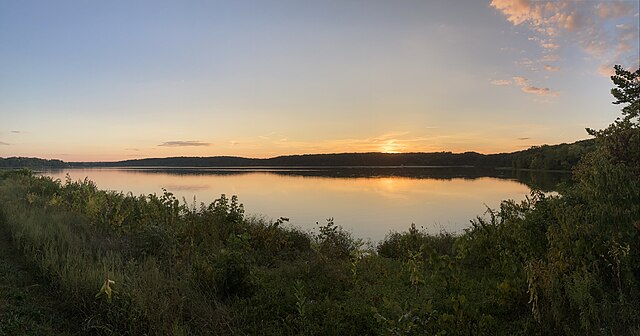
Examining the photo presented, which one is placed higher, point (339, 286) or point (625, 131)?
point (625, 131)

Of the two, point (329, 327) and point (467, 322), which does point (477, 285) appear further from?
point (329, 327)

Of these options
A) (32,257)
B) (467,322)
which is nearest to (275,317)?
(467,322)

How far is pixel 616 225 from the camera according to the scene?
460cm

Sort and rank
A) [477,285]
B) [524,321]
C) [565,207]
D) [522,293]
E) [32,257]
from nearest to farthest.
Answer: [524,321] < [522,293] < [565,207] < [477,285] < [32,257]

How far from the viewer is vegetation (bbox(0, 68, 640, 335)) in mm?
4484

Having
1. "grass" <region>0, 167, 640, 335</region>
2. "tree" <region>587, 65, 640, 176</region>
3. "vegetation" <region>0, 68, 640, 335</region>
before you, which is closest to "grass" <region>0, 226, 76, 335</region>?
"grass" <region>0, 167, 640, 335</region>

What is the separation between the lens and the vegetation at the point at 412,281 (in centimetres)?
448

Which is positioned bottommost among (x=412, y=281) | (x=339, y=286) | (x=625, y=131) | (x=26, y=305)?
(x=339, y=286)

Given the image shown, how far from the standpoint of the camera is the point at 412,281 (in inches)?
212

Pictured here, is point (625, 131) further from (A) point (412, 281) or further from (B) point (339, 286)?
(B) point (339, 286)

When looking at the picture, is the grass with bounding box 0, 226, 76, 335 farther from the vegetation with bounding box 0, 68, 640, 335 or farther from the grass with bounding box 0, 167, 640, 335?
the vegetation with bounding box 0, 68, 640, 335

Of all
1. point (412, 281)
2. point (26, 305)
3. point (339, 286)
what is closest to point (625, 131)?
point (412, 281)

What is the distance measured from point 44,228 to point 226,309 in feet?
21.5

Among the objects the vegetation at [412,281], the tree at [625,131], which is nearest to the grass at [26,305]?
the vegetation at [412,281]
